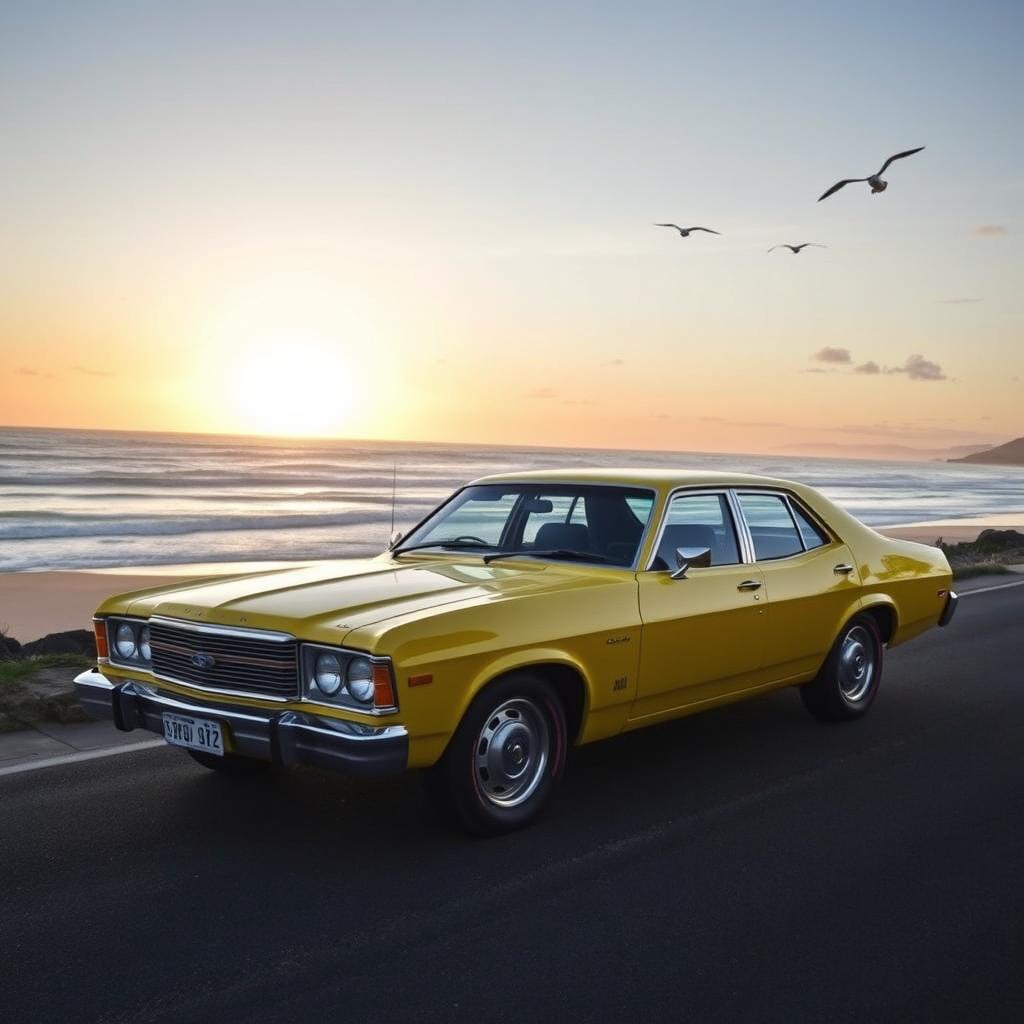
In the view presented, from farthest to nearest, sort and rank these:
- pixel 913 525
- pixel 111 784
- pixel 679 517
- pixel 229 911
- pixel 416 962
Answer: pixel 913 525 → pixel 679 517 → pixel 111 784 → pixel 229 911 → pixel 416 962

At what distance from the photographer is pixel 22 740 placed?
6617 millimetres

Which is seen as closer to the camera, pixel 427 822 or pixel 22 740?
pixel 427 822

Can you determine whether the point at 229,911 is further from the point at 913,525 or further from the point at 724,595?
the point at 913,525

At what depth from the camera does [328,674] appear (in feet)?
15.4

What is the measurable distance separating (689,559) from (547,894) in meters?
2.02

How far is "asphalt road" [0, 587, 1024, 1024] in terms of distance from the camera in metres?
3.55

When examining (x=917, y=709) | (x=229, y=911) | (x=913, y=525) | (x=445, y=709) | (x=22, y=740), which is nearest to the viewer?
(x=229, y=911)

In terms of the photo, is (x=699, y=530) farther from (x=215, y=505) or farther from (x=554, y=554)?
(x=215, y=505)

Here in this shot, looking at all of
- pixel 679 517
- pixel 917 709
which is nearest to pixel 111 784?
pixel 679 517

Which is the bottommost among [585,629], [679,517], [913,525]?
[913,525]

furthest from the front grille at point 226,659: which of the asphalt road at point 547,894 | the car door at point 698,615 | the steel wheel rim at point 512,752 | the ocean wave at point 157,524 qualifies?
the ocean wave at point 157,524

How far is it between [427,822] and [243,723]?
1.01 metres

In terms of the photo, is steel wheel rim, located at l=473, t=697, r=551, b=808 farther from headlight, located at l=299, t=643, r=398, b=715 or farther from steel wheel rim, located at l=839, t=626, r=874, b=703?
steel wheel rim, located at l=839, t=626, r=874, b=703

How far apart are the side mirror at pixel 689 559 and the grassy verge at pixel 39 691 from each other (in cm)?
383
